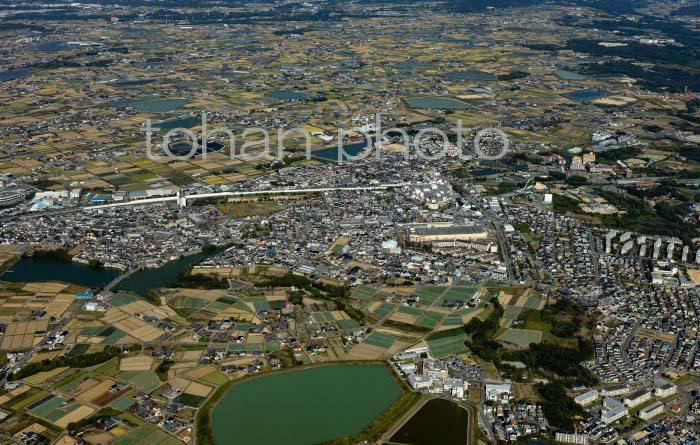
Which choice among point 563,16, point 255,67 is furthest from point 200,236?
point 563,16

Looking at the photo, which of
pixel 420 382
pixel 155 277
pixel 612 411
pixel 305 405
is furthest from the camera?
pixel 155 277

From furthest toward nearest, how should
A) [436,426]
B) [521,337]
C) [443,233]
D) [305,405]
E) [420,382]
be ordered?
[443,233] < [521,337] < [420,382] < [305,405] < [436,426]

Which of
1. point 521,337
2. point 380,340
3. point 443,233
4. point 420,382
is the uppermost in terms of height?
point 443,233

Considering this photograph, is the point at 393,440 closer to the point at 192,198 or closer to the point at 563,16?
the point at 192,198

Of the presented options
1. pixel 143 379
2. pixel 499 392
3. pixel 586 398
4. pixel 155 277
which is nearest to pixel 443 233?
pixel 499 392

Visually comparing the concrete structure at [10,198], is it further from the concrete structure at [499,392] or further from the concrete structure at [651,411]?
the concrete structure at [651,411]

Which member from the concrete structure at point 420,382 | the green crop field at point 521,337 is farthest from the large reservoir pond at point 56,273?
the green crop field at point 521,337

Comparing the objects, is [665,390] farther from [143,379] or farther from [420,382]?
[143,379]
